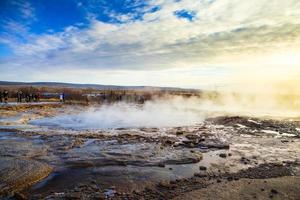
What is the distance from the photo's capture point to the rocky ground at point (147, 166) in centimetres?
574

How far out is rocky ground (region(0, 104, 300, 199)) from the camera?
18.8ft

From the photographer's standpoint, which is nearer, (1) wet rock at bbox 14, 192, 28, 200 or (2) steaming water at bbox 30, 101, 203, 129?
(1) wet rock at bbox 14, 192, 28, 200

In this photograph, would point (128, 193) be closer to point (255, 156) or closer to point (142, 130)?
point (255, 156)

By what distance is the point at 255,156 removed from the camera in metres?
9.06

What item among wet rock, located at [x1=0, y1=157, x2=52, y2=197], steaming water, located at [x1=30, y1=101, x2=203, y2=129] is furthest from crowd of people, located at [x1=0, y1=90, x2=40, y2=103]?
wet rock, located at [x1=0, y1=157, x2=52, y2=197]

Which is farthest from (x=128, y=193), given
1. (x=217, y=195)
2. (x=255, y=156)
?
(x=255, y=156)

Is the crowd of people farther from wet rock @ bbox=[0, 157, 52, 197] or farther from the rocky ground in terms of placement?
wet rock @ bbox=[0, 157, 52, 197]

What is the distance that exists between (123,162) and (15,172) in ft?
9.80

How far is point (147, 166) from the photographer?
7.81m

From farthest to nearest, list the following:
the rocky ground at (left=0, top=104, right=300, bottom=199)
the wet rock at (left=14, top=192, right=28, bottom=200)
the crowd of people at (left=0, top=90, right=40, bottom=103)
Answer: the crowd of people at (left=0, top=90, right=40, bottom=103) < the rocky ground at (left=0, top=104, right=300, bottom=199) < the wet rock at (left=14, top=192, right=28, bottom=200)

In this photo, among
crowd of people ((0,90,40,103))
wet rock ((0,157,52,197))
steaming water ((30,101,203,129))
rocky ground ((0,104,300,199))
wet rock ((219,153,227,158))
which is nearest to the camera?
rocky ground ((0,104,300,199))

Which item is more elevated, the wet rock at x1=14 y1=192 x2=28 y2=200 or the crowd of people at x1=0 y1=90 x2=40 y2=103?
the crowd of people at x1=0 y1=90 x2=40 y2=103

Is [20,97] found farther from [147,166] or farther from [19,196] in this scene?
[19,196]

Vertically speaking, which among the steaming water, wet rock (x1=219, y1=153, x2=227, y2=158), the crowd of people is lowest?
the steaming water
